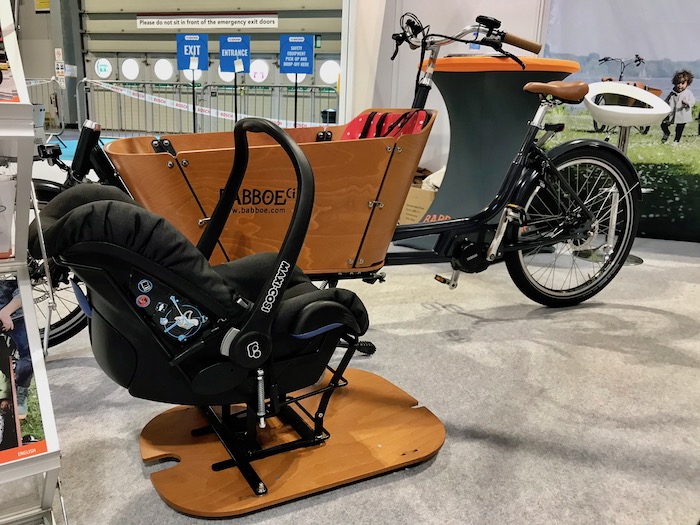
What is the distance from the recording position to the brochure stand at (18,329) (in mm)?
1082

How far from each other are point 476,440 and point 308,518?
0.67 metres

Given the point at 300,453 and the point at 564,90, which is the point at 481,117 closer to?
the point at 564,90

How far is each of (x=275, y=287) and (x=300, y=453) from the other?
0.65m

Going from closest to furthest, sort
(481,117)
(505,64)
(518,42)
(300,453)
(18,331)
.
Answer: (18,331) → (300,453) → (518,42) → (505,64) → (481,117)

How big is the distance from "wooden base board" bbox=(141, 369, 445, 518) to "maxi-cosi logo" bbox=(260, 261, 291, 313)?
0.57m

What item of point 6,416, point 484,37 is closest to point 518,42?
point 484,37

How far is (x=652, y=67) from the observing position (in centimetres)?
479

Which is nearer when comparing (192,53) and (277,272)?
(277,272)

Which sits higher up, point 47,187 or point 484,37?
point 484,37

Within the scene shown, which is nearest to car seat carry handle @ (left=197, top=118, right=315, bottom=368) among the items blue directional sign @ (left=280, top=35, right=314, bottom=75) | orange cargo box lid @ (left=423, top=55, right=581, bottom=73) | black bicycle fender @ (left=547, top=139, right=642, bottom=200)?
black bicycle fender @ (left=547, top=139, right=642, bottom=200)

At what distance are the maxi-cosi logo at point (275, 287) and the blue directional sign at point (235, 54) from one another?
309 centimetres

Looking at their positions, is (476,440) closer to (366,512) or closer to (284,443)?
(366,512)

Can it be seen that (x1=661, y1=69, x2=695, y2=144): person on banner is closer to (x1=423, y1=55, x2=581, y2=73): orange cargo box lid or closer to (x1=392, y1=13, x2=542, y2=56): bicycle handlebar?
(x1=423, y1=55, x2=581, y2=73): orange cargo box lid

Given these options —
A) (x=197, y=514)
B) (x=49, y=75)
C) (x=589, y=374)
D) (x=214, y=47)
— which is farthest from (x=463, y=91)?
(x=49, y=75)
